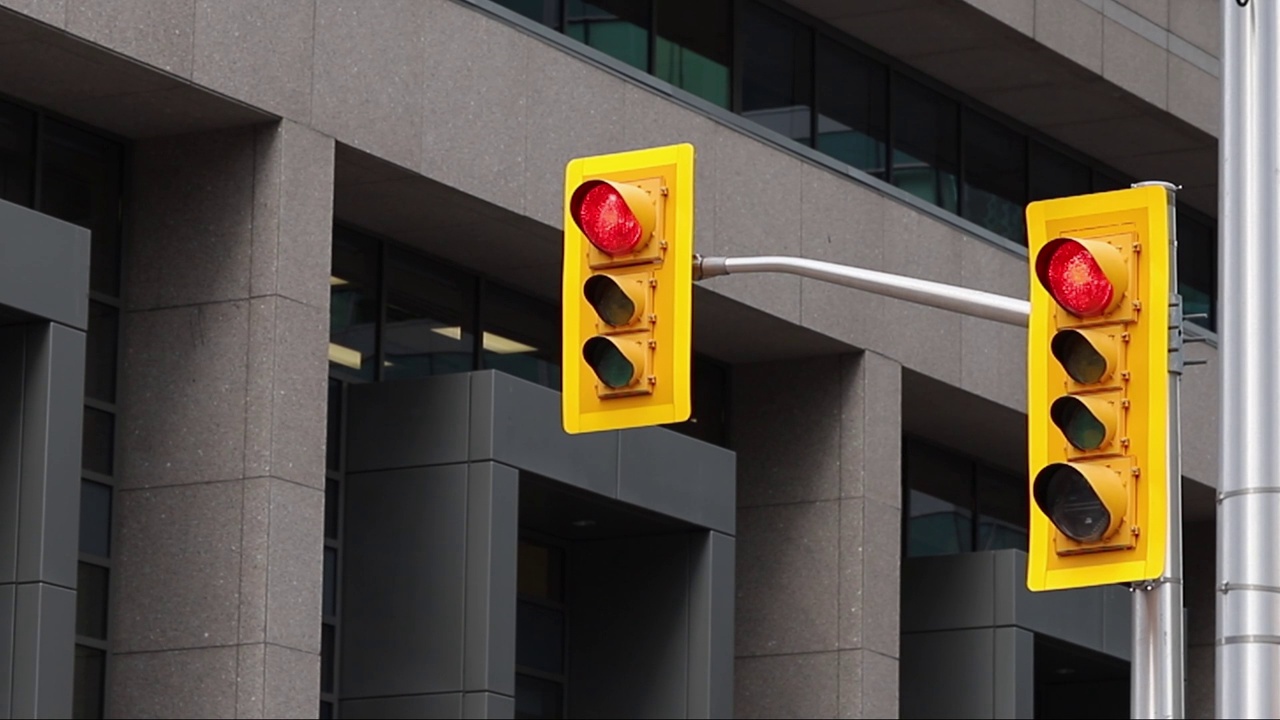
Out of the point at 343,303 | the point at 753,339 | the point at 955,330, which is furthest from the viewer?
the point at 955,330

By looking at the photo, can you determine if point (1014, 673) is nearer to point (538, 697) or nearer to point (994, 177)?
point (538, 697)

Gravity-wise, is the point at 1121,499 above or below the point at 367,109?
below

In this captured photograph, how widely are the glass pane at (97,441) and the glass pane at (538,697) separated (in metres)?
5.64

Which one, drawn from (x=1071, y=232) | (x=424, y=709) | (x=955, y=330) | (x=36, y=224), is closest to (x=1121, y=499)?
(x=1071, y=232)

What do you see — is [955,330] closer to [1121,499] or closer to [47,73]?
[47,73]

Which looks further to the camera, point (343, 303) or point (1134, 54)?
point (1134, 54)

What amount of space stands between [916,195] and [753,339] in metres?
3.94

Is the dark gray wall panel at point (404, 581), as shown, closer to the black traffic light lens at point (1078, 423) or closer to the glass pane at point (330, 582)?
the glass pane at point (330, 582)

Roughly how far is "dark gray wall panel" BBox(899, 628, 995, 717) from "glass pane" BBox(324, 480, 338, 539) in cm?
906

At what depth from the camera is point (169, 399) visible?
67.7 feet

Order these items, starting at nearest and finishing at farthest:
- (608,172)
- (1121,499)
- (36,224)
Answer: (1121,499), (608,172), (36,224)

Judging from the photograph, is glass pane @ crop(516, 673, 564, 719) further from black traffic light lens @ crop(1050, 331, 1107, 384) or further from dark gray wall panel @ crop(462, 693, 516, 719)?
black traffic light lens @ crop(1050, 331, 1107, 384)

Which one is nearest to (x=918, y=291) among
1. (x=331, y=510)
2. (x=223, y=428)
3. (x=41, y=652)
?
(x=41, y=652)

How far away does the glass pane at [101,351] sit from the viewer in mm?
20938
